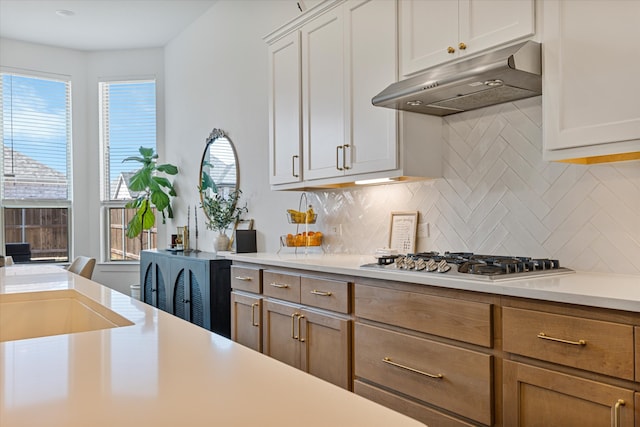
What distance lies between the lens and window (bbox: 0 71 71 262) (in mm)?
6230

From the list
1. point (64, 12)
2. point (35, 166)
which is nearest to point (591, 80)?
point (64, 12)

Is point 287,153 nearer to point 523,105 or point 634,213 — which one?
point 523,105

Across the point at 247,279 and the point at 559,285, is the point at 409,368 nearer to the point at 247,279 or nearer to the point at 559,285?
the point at 559,285

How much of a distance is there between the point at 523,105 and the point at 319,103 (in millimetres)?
1218

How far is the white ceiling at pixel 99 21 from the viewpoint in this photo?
5316mm

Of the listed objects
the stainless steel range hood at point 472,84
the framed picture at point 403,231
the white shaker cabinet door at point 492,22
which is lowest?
the framed picture at point 403,231

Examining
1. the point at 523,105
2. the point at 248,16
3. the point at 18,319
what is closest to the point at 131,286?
the point at 248,16

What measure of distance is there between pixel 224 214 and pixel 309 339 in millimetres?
2295

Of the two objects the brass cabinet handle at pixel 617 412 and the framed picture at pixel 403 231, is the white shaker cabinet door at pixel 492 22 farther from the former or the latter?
the brass cabinet handle at pixel 617 412

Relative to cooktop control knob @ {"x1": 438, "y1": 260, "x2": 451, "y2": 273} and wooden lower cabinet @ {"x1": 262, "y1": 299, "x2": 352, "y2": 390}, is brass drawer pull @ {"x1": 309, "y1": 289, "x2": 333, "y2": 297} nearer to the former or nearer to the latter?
wooden lower cabinet @ {"x1": 262, "y1": 299, "x2": 352, "y2": 390}

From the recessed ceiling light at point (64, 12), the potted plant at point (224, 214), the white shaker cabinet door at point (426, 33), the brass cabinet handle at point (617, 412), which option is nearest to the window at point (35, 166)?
the recessed ceiling light at point (64, 12)

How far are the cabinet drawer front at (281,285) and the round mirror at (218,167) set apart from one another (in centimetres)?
183

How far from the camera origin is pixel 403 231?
3004 mm

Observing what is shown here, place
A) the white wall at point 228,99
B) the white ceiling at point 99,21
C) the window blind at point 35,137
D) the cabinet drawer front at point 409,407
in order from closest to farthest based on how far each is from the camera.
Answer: the cabinet drawer front at point 409,407 → the white wall at point 228,99 → the white ceiling at point 99,21 → the window blind at point 35,137
